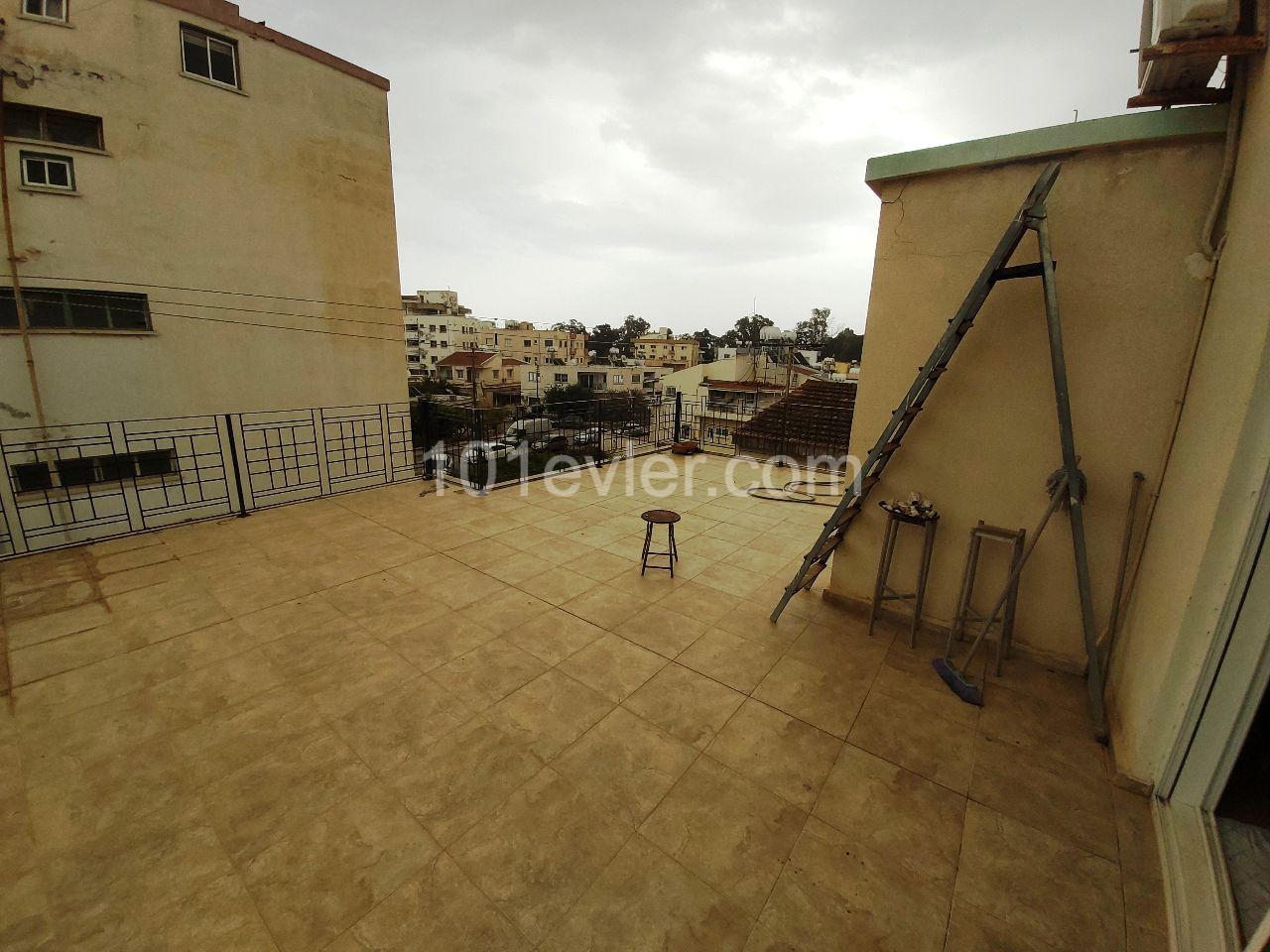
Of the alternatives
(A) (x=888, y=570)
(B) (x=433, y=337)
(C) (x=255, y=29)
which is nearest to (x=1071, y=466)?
(A) (x=888, y=570)

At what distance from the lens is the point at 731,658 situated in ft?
10.6

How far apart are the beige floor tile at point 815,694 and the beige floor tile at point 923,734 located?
2.6 inches

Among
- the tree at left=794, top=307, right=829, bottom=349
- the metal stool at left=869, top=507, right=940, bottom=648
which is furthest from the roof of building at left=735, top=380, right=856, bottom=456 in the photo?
the tree at left=794, top=307, right=829, bottom=349

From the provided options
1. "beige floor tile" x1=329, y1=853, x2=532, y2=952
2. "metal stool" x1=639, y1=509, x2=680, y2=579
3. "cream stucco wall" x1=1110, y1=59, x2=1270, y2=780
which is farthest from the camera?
"metal stool" x1=639, y1=509, x2=680, y2=579

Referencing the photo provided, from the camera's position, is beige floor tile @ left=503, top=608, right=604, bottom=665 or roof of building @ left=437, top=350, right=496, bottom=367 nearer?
beige floor tile @ left=503, top=608, right=604, bottom=665

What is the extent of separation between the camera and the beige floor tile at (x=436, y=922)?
1.56 meters

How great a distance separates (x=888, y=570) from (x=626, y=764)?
97.1 inches

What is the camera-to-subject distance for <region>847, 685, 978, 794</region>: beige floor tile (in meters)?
2.34

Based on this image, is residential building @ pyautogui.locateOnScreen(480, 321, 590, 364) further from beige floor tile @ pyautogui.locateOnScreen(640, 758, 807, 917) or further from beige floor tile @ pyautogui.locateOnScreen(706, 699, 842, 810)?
beige floor tile @ pyautogui.locateOnScreen(640, 758, 807, 917)

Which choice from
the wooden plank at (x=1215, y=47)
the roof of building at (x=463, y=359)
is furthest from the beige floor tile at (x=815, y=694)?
the roof of building at (x=463, y=359)

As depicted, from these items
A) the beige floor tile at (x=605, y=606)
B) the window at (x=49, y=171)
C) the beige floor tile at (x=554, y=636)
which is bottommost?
the beige floor tile at (x=554, y=636)

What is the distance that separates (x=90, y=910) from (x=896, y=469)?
179 inches

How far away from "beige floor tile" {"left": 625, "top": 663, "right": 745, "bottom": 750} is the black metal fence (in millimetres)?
5468

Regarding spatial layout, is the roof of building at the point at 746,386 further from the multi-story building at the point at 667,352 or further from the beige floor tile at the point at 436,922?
the multi-story building at the point at 667,352
